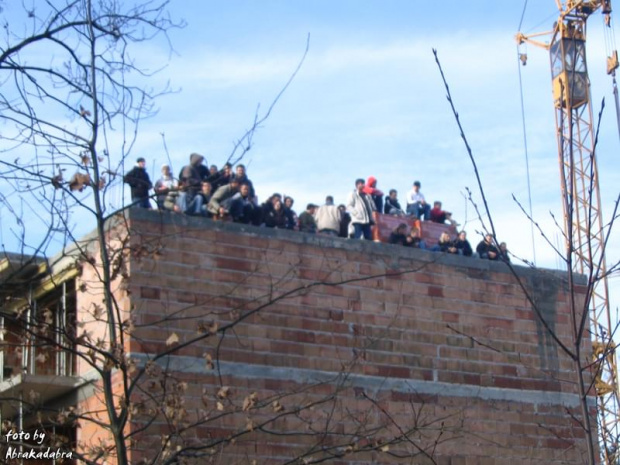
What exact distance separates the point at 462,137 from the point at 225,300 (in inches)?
310

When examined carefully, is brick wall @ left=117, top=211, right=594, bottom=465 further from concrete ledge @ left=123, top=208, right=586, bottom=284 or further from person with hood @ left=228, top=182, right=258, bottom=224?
person with hood @ left=228, top=182, right=258, bottom=224

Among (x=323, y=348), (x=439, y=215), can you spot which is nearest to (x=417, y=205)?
(x=439, y=215)

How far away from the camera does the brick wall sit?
13914 mm

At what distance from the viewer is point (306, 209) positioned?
749 inches

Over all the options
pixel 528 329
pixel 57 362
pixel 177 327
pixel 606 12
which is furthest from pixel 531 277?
pixel 606 12

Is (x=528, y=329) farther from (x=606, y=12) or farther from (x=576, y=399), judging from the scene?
(x=606, y=12)

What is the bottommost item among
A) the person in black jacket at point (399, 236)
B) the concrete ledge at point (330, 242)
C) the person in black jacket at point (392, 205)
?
the concrete ledge at point (330, 242)

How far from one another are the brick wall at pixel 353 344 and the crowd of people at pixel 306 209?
0.68 metres

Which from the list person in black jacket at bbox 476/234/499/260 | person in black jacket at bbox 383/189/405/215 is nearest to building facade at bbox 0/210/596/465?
person in black jacket at bbox 476/234/499/260

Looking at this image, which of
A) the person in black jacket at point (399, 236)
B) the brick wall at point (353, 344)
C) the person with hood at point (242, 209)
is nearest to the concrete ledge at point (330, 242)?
the brick wall at point (353, 344)

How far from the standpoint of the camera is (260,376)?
14.4m

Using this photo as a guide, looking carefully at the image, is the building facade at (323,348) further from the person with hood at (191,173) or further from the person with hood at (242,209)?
the person with hood at (191,173)

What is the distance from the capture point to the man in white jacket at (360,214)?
18.5 meters

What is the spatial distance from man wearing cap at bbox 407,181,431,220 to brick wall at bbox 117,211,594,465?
4161 millimetres
